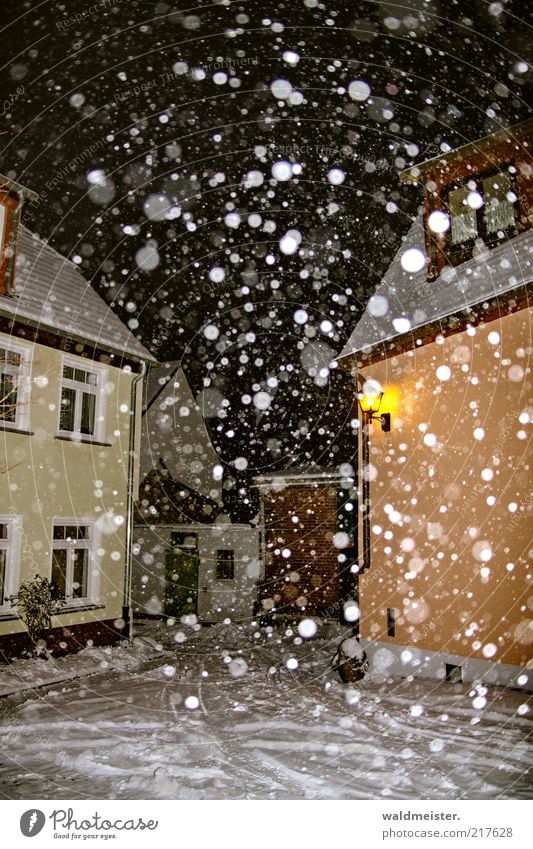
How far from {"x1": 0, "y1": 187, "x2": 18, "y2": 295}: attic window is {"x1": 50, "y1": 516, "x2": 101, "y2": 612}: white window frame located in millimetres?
3313

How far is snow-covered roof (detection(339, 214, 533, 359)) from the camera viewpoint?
5.57 m

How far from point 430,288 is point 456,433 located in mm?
1899

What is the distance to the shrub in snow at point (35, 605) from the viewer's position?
22.7 ft

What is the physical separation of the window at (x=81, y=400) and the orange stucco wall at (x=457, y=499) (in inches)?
175

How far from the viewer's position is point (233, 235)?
9727mm

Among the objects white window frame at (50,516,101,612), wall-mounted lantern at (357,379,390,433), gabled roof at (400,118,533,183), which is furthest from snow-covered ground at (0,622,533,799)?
gabled roof at (400,118,533,183)

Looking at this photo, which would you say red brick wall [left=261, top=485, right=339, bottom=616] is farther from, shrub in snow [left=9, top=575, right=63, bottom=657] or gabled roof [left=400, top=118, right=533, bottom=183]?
gabled roof [left=400, top=118, right=533, bottom=183]

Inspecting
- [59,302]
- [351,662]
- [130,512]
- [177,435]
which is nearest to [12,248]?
[59,302]

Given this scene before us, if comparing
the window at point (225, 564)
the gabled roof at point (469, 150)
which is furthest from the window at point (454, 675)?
the window at point (225, 564)

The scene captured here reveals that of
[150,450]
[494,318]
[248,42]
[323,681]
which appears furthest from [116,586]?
[248,42]

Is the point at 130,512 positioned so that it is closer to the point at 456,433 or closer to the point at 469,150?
the point at 456,433

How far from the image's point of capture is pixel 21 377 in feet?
24.5

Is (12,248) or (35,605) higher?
(12,248)
